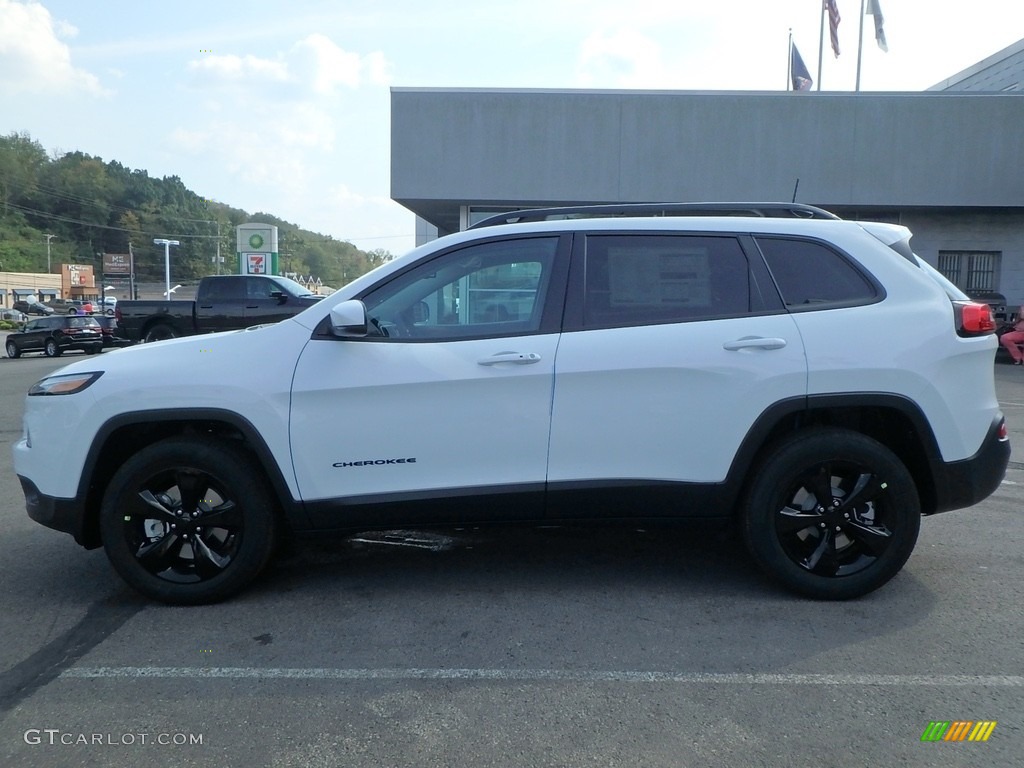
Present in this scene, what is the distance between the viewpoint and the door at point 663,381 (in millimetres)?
4113

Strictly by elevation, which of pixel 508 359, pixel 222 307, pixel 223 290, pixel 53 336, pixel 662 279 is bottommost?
pixel 53 336

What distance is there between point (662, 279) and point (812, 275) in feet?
2.48

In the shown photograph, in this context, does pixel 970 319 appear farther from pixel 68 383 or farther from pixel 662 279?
pixel 68 383

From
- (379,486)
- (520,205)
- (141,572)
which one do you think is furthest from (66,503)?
(520,205)

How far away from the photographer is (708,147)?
21.6 metres

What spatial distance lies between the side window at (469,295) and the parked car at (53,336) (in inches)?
1077

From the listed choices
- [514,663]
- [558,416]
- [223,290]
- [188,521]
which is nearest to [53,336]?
[223,290]

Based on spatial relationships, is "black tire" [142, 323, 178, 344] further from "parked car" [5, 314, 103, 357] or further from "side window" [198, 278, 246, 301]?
"parked car" [5, 314, 103, 357]

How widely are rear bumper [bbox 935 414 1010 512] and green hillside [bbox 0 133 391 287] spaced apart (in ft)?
363

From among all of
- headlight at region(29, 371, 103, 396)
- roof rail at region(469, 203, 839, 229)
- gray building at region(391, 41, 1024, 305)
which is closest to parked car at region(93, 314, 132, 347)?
gray building at region(391, 41, 1024, 305)

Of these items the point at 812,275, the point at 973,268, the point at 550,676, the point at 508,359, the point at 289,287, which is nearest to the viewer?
the point at 550,676

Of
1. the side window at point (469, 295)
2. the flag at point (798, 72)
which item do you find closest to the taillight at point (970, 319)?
the side window at point (469, 295)

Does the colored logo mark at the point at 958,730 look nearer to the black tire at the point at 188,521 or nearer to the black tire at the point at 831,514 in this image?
the black tire at the point at 831,514

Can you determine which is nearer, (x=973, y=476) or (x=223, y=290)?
(x=973, y=476)
